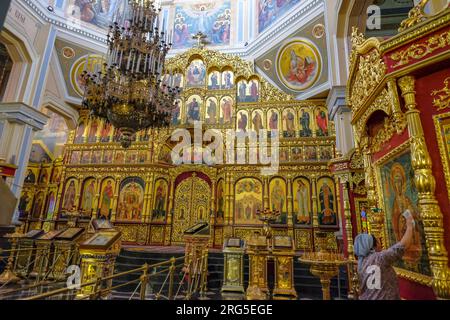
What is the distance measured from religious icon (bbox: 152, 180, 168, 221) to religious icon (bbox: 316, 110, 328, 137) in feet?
23.0

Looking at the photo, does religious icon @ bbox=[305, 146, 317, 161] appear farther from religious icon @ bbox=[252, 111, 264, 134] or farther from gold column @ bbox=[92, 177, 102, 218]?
gold column @ bbox=[92, 177, 102, 218]

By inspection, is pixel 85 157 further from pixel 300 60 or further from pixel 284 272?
pixel 300 60

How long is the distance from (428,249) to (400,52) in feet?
6.23

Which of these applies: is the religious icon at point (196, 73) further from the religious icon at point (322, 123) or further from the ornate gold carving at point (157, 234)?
the ornate gold carving at point (157, 234)

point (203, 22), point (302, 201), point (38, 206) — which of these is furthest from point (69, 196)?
point (203, 22)

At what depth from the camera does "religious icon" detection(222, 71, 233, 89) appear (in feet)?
37.2

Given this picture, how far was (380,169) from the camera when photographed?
3340 mm

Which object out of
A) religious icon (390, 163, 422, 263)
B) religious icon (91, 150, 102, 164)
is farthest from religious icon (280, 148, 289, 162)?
religious icon (91, 150, 102, 164)

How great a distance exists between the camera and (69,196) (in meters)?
11.1

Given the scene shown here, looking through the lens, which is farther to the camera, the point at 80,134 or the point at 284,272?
the point at 80,134

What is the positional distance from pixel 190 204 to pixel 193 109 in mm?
4302

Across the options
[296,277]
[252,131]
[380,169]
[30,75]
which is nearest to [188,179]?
[252,131]
